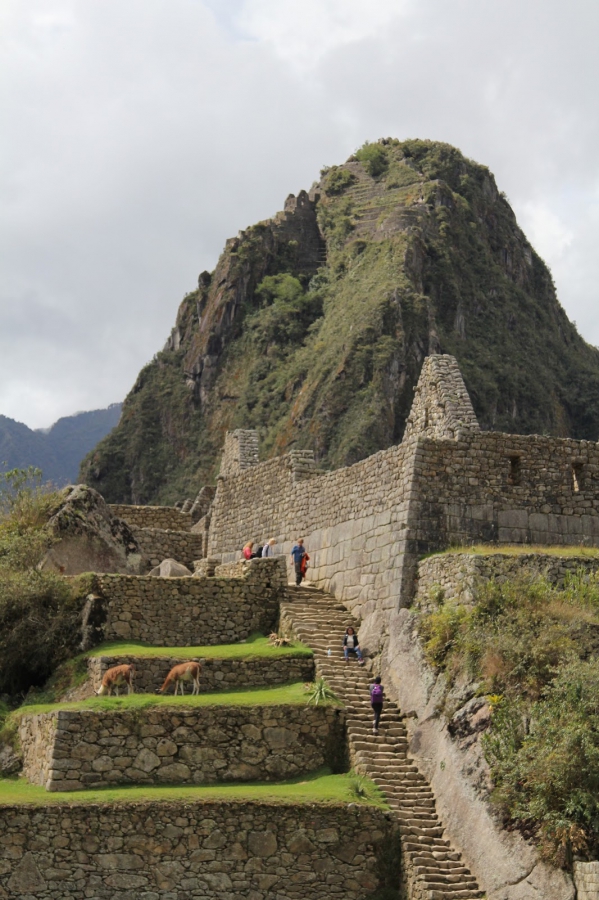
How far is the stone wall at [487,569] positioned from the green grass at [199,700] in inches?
122

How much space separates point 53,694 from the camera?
84.9ft

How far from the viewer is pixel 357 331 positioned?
111438 millimetres

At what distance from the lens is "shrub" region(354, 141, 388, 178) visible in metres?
135

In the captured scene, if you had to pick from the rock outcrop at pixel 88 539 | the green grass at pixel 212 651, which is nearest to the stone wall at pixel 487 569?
the green grass at pixel 212 651

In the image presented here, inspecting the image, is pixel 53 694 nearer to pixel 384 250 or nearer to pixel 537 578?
pixel 537 578

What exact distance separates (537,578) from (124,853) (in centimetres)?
836

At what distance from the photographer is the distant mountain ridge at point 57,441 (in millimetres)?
149500

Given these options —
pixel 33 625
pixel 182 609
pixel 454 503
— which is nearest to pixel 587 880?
pixel 454 503

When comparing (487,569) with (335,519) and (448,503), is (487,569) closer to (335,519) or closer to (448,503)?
(448,503)

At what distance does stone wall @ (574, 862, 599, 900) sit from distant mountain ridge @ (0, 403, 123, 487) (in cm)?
11635

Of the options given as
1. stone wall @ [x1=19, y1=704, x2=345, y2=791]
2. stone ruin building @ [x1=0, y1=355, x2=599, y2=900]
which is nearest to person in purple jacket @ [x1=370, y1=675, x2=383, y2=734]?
stone ruin building @ [x1=0, y1=355, x2=599, y2=900]

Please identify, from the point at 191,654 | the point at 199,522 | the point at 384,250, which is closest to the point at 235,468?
the point at 199,522

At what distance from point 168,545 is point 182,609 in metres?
9.34

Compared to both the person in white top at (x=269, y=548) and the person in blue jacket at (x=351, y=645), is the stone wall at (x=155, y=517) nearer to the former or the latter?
the person in white top at (x=269, y=548)
